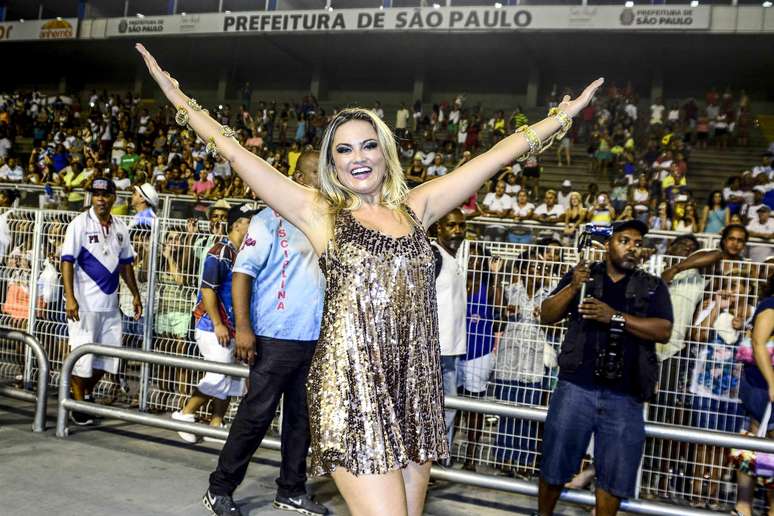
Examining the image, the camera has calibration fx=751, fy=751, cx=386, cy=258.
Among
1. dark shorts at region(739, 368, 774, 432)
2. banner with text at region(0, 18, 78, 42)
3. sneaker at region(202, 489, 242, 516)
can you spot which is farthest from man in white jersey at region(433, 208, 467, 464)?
banner with text at region(0, 18, 78, 42)

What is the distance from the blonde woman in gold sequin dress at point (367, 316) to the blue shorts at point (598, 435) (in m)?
1.64

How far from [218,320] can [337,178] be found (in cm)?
287

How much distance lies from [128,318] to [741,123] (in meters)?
15.6

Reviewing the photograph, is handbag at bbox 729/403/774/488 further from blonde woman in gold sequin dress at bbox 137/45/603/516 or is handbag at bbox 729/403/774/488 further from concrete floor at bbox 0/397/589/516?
blonde woman in gold sequin dress at bbox 137/45/603/516

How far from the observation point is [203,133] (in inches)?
105

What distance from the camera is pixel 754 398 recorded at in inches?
185

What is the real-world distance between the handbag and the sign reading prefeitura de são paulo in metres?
16.6

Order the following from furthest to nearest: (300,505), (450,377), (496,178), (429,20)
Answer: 1. (429,20)
2. (496,178)
3. (450,377)
4. (300,505)

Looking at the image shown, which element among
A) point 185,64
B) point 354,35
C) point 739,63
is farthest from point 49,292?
point 185,64

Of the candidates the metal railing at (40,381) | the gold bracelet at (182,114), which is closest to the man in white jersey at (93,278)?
the metal railing at (40,381)

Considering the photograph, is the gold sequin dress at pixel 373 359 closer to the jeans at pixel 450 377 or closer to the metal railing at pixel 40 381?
the jeans at pixel 450 377

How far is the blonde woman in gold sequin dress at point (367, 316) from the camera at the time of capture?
2.45m

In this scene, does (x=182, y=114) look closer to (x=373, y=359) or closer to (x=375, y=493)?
(x=373, y=359)

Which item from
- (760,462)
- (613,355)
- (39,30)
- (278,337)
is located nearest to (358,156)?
(278,337)
